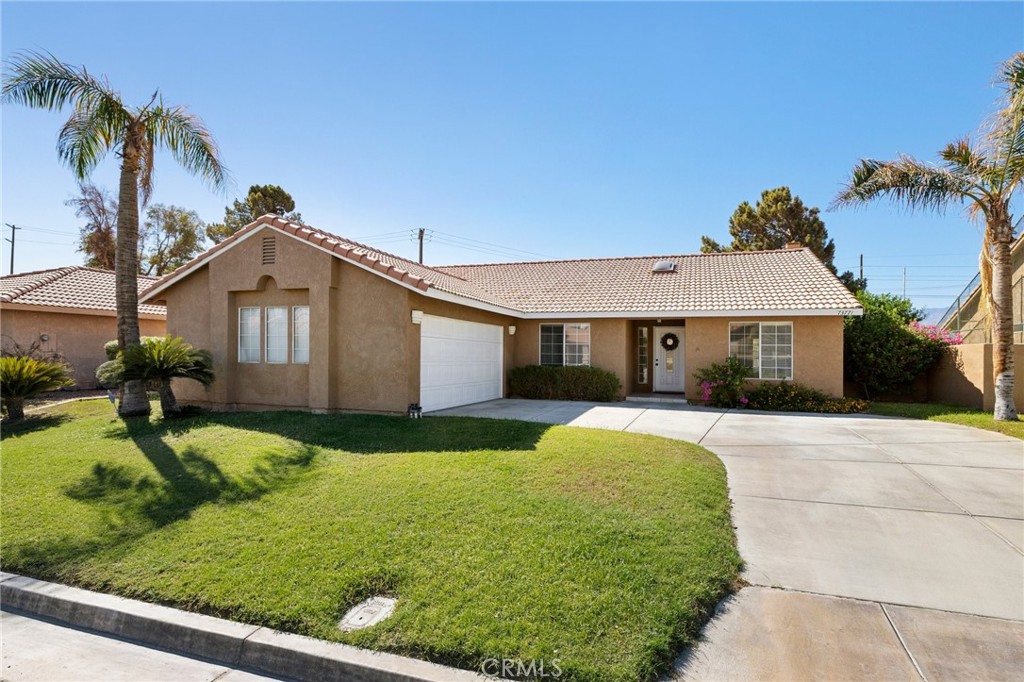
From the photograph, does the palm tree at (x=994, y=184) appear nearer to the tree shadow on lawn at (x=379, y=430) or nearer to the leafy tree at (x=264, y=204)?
the tree shadow on lawn at (x=379, y=430)

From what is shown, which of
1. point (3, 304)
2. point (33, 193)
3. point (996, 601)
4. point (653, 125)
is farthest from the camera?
point (3, 304)

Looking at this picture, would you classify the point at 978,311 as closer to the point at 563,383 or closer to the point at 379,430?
the point at 563,383

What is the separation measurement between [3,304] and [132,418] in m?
8.89

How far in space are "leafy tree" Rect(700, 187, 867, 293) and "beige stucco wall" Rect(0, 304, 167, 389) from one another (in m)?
32.0

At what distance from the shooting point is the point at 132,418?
1109 centimetres

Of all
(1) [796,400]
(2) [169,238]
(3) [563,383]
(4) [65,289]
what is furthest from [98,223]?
(1) [796,400]

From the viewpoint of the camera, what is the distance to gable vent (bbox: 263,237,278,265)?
1217 cm

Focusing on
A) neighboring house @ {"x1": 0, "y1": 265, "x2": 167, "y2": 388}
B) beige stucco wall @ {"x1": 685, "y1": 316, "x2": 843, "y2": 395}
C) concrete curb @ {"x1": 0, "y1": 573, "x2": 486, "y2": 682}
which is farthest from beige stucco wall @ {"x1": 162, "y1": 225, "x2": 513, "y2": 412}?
beige stucco wall @ {"x1": 685, "y1": 316, "x2": 843, "y2": 395}

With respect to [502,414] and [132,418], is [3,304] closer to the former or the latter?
[132,418]

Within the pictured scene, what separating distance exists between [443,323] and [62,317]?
13.8 meters

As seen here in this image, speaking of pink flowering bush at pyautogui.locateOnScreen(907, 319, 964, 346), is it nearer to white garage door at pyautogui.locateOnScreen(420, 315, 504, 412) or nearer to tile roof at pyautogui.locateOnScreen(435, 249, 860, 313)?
tile roof at pyautogui.locateOnScreen(435, 249, 860, 313)

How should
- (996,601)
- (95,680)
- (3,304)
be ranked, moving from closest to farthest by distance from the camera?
(95,680) < (996,601) < (3,304)

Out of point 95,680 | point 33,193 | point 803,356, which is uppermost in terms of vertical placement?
point 33,193

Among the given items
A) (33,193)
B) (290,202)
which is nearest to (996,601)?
(33,193)
